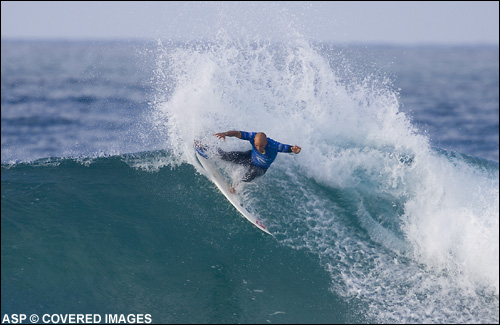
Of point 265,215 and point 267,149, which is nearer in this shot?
point 267,149

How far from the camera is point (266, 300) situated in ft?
25.2

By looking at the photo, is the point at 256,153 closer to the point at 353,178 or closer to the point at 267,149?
the point at 267,149

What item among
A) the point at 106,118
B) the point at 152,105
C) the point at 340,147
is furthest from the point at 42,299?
the point at 106,118

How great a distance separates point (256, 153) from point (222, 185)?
1214 mm

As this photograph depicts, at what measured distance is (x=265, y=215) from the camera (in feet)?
30.9

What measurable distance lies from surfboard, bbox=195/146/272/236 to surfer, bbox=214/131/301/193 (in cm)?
18

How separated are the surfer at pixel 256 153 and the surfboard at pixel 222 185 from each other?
0.18 m

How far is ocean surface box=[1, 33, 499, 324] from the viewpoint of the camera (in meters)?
7.69

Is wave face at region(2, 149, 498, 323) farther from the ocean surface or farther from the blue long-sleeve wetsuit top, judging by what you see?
the blue long-sleeve wetsuit top

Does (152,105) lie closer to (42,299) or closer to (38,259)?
(38,259)

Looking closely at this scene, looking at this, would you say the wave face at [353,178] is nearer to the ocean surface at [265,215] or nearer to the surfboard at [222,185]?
the ocean surface at [265,215]

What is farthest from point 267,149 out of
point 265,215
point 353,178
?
point 353,178

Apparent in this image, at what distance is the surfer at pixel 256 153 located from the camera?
29.5 feet

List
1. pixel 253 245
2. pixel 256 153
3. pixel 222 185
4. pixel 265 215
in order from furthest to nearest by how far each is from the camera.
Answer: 1. pixel 222 185
2. pixel 265 215
3. pixel 256 153
4. pixel 253 245
